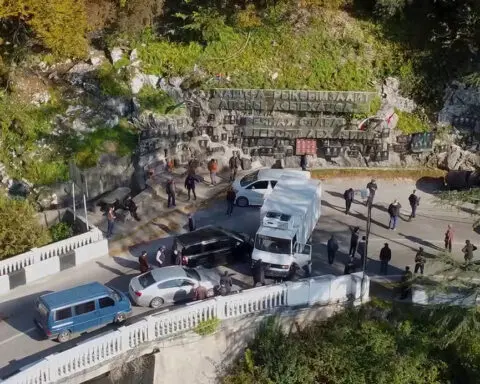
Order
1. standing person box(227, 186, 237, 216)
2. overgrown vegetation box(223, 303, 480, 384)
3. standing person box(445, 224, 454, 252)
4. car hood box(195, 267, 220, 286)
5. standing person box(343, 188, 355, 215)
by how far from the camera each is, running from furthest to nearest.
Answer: standing person box(343, 188, 355, 215), standing person box(227, 186, 237, 216), standing person box(445, 224, 454, 252), car hood box(195, 267, 220, 286), overgrown vegetation box(223, 303, 480, 384)

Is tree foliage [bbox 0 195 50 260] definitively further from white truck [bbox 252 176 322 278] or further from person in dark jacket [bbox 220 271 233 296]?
white truck [bbox 252 176 322 278]

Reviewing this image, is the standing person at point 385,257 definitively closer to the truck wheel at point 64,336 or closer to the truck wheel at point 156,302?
the truck wheel at point 156,302

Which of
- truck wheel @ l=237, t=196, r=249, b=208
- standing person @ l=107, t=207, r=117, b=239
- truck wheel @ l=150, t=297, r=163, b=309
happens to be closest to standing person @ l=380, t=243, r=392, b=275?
truck wheel @ l=237, t=196, r=249, b=208

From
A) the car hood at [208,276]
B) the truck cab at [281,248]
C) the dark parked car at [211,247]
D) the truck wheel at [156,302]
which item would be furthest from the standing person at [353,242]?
the truck wheel at [156,302]

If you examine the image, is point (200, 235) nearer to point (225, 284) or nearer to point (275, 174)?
point (225, 284)

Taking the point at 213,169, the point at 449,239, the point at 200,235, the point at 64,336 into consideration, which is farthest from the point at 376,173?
the point at 64,336

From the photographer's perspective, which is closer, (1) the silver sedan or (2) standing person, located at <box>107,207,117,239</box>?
(1) the silver sedan

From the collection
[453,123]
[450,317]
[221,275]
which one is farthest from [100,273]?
[453,123]
